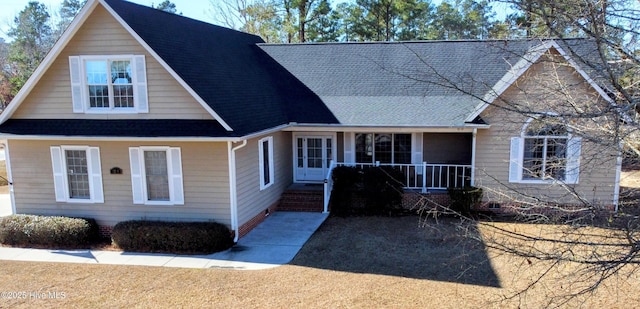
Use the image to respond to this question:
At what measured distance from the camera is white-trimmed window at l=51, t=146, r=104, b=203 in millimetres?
12688

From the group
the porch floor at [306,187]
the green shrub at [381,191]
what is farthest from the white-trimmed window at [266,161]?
the green shrub at [381,191]

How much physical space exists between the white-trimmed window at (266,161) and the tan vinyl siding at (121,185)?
2111 mm

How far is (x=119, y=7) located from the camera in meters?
12.0

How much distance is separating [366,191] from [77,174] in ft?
28.2

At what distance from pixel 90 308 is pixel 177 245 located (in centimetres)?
320

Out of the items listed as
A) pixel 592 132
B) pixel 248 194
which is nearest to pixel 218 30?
pixel 248 194

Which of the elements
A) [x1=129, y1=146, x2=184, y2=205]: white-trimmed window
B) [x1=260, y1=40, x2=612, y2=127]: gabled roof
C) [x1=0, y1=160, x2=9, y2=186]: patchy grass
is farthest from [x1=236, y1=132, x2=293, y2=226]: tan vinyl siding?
[x1=0, y1=160, x2=9, y2=186]: patchy grass

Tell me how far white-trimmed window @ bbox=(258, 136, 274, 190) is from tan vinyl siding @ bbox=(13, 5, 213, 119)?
2.57 meters

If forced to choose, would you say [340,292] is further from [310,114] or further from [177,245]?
[310,114]

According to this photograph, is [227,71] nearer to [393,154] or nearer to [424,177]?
[393,154]

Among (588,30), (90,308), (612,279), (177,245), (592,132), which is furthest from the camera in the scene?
(177,245)

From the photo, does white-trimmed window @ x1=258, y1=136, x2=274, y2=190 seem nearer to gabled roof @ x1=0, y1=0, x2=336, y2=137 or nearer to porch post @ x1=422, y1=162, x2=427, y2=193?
gabled roof @ x1=0, y1=0, x2=336, y2=137

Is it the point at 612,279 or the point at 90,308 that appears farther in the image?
the point at 612,279

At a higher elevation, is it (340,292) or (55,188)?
(55,188)
